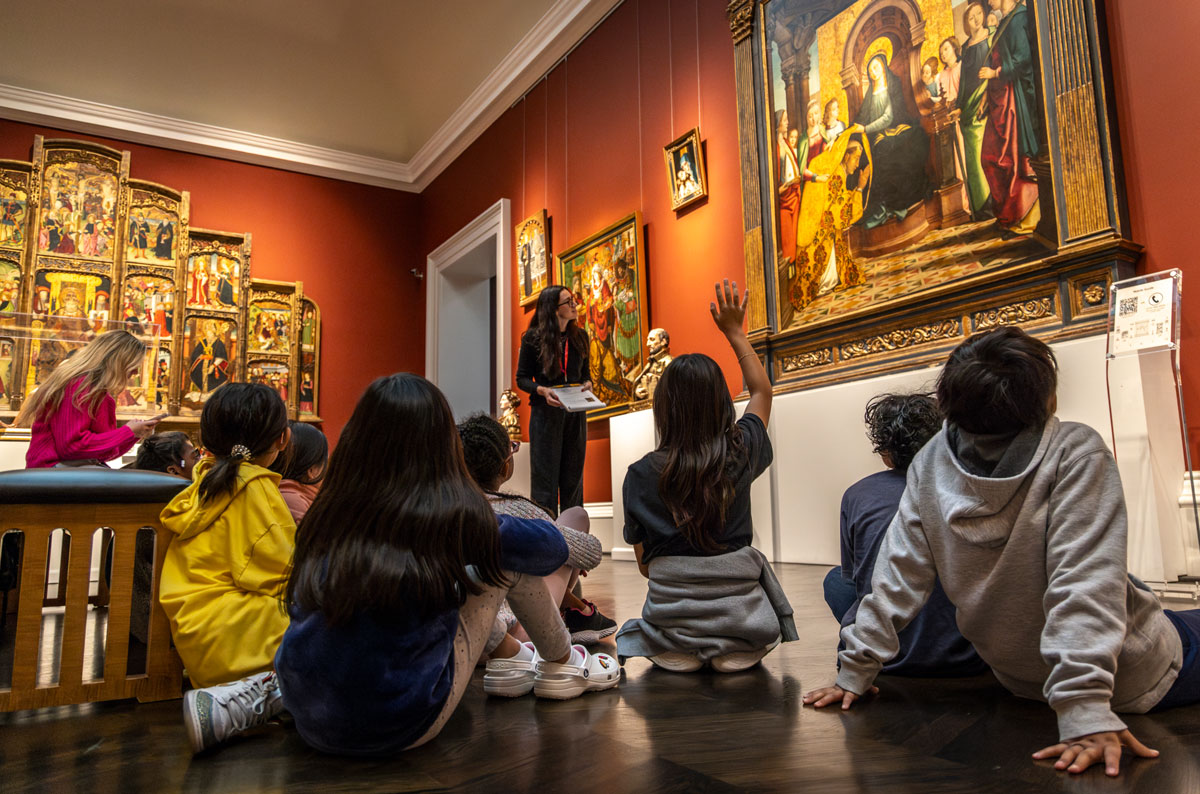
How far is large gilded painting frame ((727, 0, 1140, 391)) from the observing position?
456 centimetres

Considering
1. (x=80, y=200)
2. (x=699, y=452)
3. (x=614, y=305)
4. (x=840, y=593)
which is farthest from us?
(x=80, y=200)

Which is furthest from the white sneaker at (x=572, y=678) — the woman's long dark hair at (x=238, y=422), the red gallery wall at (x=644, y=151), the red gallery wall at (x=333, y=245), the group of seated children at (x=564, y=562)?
the red gallery wall at (x=333, y=245)

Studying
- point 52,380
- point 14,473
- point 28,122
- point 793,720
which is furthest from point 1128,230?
point 28,122

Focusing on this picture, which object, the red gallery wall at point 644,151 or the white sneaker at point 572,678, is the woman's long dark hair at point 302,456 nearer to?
the white sneaker at point 572,678

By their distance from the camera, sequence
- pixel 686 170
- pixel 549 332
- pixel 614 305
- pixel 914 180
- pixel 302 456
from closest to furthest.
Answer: pixel 302 456
pixel 549 332
pixel 914 180
pixel 686 170
pixel 614 305

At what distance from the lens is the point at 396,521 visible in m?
1.71

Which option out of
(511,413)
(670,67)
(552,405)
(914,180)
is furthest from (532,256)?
(914,180)

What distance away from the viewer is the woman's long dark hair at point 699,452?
248cm

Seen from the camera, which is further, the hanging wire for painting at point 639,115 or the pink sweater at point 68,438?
the hanging wire for painting at point 639,115

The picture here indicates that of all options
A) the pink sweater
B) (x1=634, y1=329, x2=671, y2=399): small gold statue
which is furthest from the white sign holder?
the pink sweater

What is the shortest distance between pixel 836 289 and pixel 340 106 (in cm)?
832

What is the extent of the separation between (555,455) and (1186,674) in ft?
12.5

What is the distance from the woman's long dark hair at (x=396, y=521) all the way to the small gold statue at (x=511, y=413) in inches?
298

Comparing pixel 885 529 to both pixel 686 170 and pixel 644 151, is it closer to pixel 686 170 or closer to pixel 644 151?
pixel 686 170
